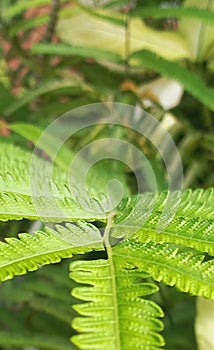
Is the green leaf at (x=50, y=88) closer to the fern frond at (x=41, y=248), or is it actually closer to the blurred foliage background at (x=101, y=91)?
the blurred foliage background at (x=101, y=91)

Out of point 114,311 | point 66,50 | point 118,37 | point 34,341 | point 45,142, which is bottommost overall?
point 114,311

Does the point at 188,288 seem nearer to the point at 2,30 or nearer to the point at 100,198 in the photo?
the point at 100,198

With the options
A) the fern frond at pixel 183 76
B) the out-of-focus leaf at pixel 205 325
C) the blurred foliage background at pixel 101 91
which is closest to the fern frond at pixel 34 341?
the blurred foliage background at pixel 101 91

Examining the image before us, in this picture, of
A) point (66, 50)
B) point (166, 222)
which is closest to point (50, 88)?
point (66, 50)

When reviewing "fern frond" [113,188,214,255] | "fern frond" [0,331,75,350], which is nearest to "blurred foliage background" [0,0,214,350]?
"fern frond" [0,331,75,350]

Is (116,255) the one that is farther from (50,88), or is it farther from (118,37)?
(118,37)

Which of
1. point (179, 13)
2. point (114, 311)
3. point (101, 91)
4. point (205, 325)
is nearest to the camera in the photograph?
point (114, 311)
